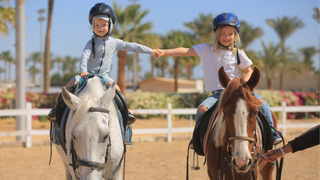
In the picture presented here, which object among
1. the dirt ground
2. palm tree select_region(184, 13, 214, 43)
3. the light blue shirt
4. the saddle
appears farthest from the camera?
palm tree select_region(184, 13, 214, 43)

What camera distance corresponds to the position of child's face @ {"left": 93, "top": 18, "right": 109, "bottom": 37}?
357 centimetres

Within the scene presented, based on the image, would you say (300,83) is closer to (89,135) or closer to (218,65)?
(218,65)

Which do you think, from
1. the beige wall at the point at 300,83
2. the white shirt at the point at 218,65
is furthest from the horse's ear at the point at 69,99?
the beige wall at the point at 300,83

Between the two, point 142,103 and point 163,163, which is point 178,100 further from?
point 163,163

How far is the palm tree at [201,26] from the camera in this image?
3819cm

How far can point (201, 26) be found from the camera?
39.3 m

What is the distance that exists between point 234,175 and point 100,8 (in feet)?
8.38

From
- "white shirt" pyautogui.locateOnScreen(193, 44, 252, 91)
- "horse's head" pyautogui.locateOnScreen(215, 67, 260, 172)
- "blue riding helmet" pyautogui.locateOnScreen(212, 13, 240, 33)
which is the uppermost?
"blue riding helmet" pyautogui.locateOnScreen(212, 13, 240, 33)

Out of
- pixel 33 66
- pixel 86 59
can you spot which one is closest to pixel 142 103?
pixel 86 59

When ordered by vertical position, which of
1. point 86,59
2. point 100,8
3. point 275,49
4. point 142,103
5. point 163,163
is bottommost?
point 163,163

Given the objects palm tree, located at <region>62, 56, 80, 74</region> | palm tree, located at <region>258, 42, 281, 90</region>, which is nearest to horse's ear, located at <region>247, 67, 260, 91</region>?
palm tree, located at <region>258, 42, 281, 90</region>

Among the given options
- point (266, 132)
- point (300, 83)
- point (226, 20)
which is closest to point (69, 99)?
point (226, 20)

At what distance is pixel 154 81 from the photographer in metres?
37.2

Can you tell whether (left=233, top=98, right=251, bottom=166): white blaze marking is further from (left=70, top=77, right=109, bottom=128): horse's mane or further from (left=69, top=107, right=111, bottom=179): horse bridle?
(left=70, top=77, right=109, bottom=128): horse's mane
